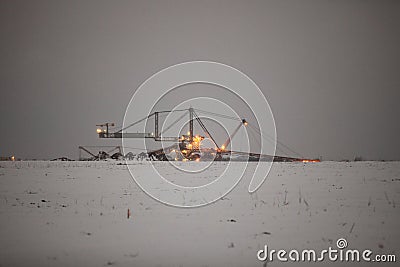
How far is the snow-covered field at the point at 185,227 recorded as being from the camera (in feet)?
21.0

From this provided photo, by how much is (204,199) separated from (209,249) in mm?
5689

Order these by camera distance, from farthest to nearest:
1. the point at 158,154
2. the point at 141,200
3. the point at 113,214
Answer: the point at 158,154
the point at 141,200
the point at 113,214

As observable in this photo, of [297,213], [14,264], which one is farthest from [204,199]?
[14,264]

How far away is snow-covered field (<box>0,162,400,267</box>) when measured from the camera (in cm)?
641

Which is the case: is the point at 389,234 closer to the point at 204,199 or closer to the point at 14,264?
the point at 204,199

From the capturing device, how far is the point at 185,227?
27.6ft

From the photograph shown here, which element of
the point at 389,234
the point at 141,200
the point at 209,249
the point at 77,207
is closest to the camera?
the point at 209,249

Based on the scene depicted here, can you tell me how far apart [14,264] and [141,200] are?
6305mm

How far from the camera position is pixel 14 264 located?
235 inches

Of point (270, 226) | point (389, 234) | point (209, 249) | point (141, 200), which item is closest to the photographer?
point (209, 249)

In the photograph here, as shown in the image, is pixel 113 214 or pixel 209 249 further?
pixel 113 214

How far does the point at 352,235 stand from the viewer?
757 centimetres

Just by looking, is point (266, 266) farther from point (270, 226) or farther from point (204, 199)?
point (204, 199)

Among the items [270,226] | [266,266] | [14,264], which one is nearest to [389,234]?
[270,226]
